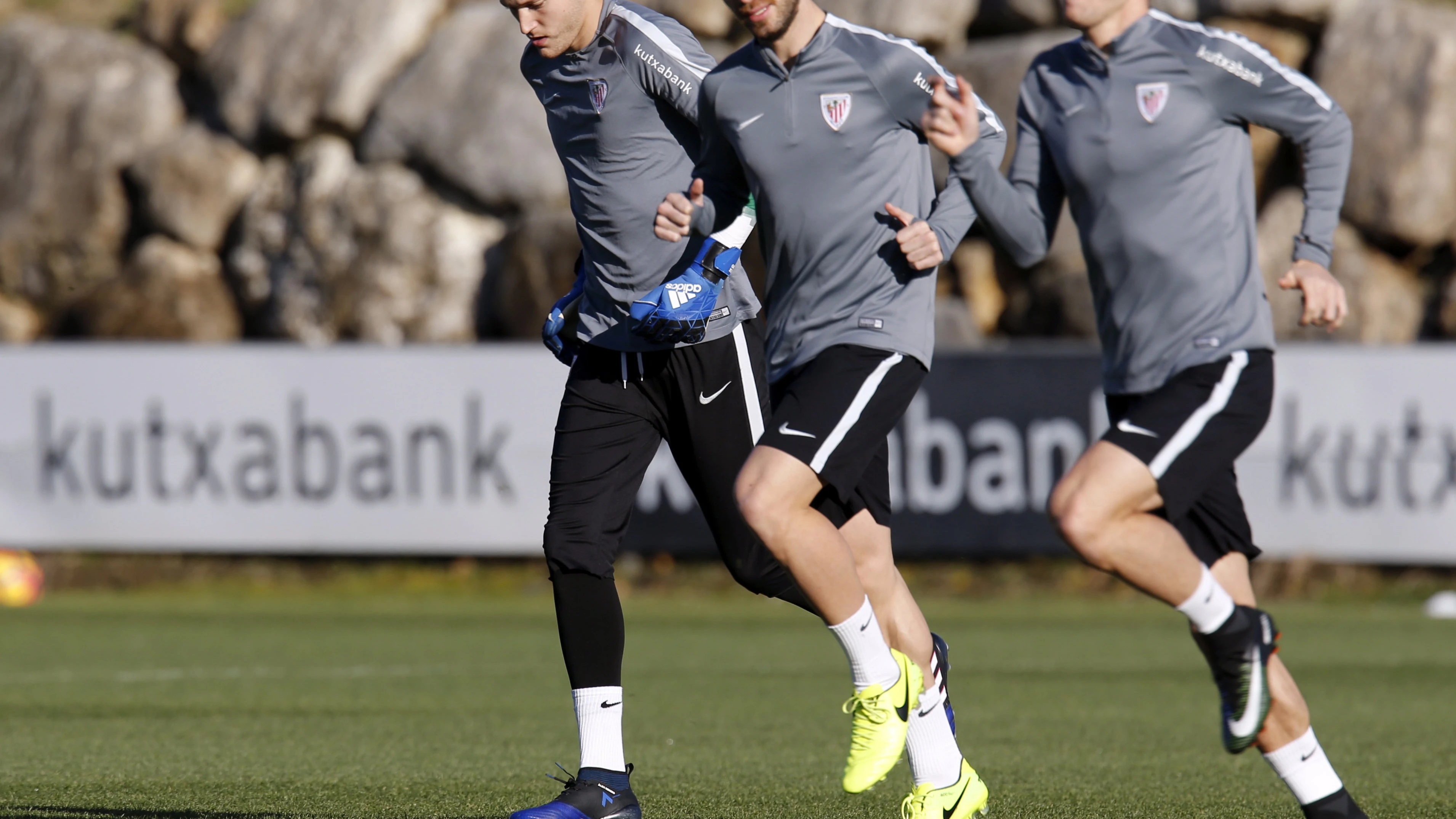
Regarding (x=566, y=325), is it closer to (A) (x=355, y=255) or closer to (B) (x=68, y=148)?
(A) (x=355, y=255)

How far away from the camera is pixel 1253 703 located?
4.68 metres

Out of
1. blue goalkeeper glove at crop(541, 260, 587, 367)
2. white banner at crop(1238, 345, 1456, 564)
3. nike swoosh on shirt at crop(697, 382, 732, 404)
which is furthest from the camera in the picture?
white banner at crop(1238, 345, 1456, 564)

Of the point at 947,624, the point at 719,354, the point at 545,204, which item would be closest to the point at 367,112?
the point at 545,204

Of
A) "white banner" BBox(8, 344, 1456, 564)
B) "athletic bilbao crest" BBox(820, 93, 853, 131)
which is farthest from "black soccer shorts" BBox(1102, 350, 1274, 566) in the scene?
"white banner" BBox(8, 344, 1456, 564)

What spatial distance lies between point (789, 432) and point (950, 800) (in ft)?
3.70

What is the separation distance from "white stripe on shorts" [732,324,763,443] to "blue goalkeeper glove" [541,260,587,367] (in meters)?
0.47

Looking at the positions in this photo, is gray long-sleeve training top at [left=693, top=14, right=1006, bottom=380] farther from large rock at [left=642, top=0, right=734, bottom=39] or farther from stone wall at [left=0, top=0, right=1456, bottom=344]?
large rock at [left=642, top=0, right=734, bottom=39]

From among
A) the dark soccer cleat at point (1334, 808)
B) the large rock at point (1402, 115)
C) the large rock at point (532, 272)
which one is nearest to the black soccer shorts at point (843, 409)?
the dark soccer cleat at point (1334, 808)

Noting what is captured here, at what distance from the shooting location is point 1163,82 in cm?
502

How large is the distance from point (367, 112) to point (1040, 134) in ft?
64.1

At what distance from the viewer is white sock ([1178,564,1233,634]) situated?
185 inches

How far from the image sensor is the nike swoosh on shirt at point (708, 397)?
5551 millimetres

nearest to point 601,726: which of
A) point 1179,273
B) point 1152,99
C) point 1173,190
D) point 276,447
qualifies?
point 1179,273

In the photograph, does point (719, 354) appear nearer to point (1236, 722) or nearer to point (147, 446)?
point (1236, 722)
